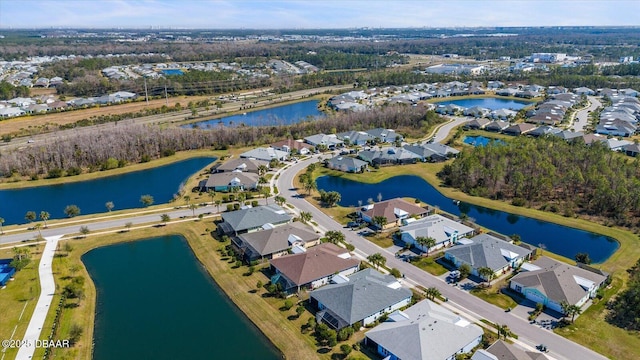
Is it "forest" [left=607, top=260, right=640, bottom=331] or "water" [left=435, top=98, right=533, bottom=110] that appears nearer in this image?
"forest" [left=607, top=260, right=640, bottom=331]

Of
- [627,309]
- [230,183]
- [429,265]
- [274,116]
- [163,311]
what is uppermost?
[274,116]

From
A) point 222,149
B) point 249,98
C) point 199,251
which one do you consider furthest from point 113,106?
point 199,251

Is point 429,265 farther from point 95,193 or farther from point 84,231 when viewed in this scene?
point 95,193

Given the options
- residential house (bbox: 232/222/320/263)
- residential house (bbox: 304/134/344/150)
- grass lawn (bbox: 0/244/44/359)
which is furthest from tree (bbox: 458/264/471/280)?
residential house (bbox: 304/134/344/150)

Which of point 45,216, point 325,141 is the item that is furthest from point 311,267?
point 325,141

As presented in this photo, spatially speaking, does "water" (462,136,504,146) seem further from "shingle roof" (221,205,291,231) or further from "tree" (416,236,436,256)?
"shingle roof" (221,205,291,231)

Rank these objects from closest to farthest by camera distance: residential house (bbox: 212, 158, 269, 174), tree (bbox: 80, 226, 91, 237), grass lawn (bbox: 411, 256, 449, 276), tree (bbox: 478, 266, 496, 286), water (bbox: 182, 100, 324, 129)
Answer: tree (bbox: 478, 266, 496, 286) → grass lawn (bbox: 411, 256, 449, 276) → tree (bbox: 80, 226, 91, 237) → residential house (bbox: 212, 158, 269, 174) → water (bbox: 182, 100, 324, 129)
